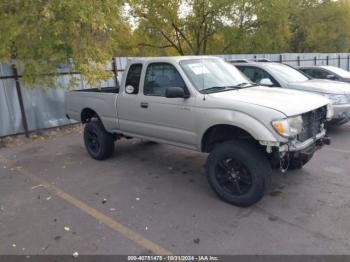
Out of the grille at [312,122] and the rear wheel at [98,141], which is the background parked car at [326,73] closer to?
the grille at [312,122]

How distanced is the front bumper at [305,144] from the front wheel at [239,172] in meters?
0.32

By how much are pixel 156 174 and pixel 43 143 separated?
12.9 ft

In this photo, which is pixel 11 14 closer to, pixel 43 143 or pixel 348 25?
pixel 43 143

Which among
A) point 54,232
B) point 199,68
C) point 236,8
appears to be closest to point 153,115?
point 199,68

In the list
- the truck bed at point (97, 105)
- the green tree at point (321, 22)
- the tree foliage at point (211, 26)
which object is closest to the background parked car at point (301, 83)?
the truck bed at point (97, 105)

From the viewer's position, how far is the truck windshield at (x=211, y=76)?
4441 millimetres

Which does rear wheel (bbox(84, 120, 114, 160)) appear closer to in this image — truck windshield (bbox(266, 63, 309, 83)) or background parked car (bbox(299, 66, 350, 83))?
truck windshield (bbox(266, 63, 309, 83))

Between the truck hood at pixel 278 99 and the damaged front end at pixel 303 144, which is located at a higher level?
the truck hood at pixel 278 99

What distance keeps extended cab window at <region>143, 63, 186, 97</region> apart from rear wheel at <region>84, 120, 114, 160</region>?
1.43 metres

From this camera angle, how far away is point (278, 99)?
4012 mm

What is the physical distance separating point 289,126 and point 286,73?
5185 millimetres

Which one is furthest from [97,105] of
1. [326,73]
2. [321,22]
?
[321,22]

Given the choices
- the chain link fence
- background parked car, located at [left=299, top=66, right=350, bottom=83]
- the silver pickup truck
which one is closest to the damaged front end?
the silver pickup truck

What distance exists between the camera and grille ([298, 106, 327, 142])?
12.8 feet
